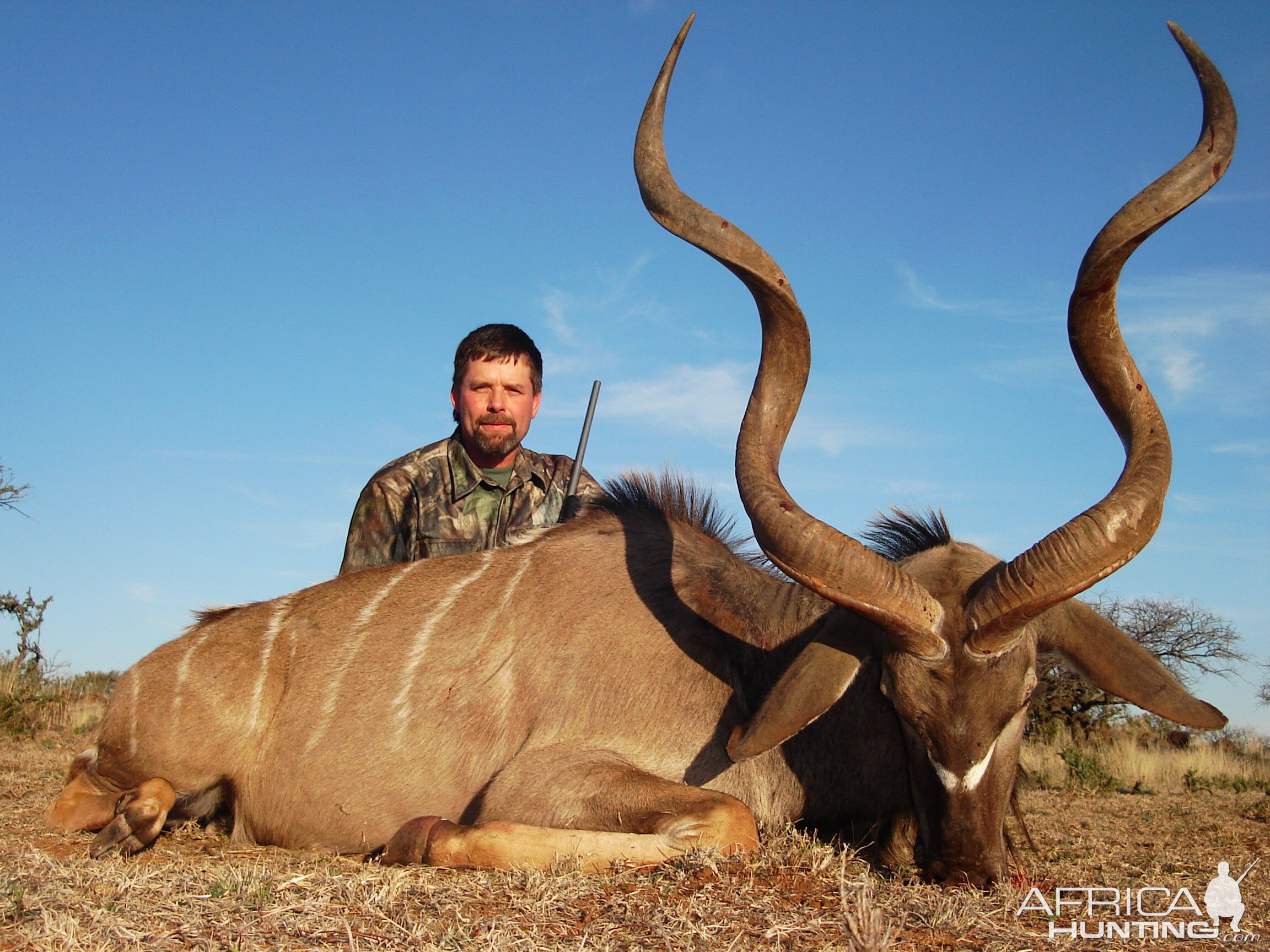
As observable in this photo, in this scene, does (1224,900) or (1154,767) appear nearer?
(1224,900)

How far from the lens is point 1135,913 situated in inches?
117

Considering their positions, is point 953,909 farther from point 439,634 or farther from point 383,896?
point 439,634

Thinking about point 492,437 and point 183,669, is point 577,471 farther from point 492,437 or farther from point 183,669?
point 183,669

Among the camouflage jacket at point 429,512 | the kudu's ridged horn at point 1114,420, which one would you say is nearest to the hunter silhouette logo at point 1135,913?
the kudu's ridged horn at point 1114,420

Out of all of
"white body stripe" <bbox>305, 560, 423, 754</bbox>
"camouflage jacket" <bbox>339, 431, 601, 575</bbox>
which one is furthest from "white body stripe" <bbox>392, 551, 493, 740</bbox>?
"camouflage jacket" <bbox>339, 431, 601, 575</bbox>

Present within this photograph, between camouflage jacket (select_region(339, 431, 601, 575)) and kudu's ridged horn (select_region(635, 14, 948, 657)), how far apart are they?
231 centimetres

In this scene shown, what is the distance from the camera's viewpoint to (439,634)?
4.74 metres

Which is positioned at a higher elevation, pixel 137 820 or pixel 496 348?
pixel 496 348

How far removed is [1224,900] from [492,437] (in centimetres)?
430

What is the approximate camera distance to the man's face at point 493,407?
6367 mm

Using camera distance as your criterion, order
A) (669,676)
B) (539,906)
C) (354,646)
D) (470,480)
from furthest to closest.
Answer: (470,480) → (354,646) → (669,676) → (539,906)

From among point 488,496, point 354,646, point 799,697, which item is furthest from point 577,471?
point 799,697

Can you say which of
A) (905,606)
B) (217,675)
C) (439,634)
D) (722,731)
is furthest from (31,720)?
(905,606)

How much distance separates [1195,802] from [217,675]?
6.11m
